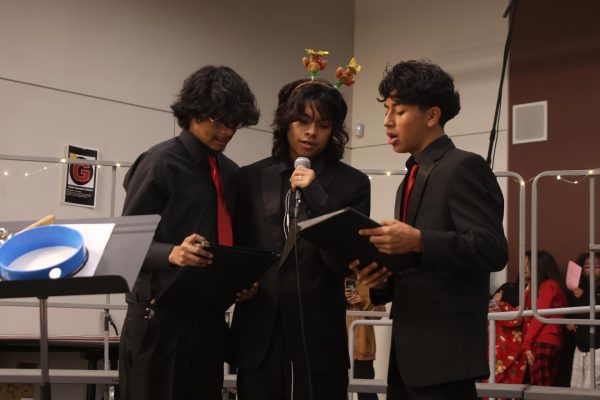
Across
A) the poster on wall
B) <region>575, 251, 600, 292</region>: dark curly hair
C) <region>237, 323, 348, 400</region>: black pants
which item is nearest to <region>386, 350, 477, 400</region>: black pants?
<region>237, 323, 348, 400</region>: black pants

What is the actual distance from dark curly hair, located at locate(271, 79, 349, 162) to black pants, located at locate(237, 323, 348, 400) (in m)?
0.62

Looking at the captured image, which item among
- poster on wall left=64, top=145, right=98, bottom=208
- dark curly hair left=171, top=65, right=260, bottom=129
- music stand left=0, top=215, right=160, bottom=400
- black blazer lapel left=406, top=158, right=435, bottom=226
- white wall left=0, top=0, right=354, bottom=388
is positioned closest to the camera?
music stand left=0, top=215, right=160, bottom=400

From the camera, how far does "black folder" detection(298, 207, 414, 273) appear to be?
6.66 ft

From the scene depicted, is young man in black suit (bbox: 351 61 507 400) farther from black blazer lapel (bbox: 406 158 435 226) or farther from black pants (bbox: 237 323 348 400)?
black pants (bbox: 237 323 348 400)

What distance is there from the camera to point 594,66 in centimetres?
709

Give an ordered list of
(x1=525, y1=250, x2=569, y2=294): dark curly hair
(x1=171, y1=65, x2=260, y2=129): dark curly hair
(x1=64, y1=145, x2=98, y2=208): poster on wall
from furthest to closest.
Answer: (x1=525, y1=250, x2=569, y2=294): dark curly hair → (x1=64, y1=145, x2=98, y2=208): poster on wall → (x1=171, y1=65, x2=260, y2=129): dark curly hair

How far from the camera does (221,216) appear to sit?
258cm

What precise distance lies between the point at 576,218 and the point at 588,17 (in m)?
1.82

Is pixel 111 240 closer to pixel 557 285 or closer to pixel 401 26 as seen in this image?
pixel 557 285

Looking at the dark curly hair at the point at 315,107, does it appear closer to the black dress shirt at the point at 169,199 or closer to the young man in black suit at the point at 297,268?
the young man in black suit at the point at 297,268

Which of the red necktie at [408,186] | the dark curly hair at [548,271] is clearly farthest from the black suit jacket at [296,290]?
the dark curly hair at [548,271]

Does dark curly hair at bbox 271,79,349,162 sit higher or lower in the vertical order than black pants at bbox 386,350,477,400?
higher

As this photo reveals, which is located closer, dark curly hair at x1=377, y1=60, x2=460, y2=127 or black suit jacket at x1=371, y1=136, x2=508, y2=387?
black suit jacket at x1=371, y1=136, x2=508, y2=387

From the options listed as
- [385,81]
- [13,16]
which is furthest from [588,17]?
[385,81]
